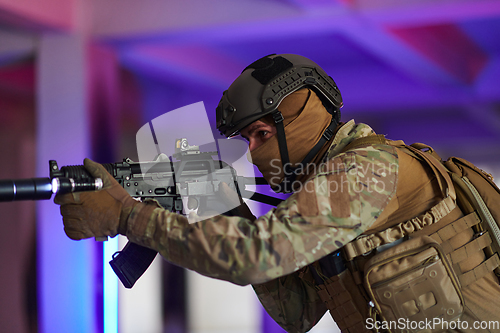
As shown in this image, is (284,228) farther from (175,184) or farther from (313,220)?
(175,184)

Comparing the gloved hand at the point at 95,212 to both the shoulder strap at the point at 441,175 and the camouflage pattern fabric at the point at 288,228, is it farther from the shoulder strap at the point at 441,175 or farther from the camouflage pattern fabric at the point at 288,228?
the shoulder strap at the point at 441,175

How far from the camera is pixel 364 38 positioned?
2.34 m

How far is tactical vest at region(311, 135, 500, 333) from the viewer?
3.34ft

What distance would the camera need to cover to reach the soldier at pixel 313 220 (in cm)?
87

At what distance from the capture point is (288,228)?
872mm

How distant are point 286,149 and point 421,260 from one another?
463mm

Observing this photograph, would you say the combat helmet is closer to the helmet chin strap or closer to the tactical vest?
the helmet chin strap

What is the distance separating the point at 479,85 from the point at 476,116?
210 millimetres

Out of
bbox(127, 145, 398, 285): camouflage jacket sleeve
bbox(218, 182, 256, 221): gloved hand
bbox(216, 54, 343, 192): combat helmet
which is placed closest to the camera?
bbox(127, 145, 398, 285): camouflage jacket sleeve

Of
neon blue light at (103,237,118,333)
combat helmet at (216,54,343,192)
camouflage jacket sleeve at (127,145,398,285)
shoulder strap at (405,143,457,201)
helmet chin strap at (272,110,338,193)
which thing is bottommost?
neon blue light at (103,237,118,333)

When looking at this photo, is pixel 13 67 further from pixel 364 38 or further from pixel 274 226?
pixel 274 226

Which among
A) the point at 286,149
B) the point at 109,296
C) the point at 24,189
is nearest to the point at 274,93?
the point at 286,149

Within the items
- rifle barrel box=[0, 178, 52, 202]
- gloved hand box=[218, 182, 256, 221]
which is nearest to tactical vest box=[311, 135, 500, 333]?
gloved hand box=[218, 182, 256, 221]

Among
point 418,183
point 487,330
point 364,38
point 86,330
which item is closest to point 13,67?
point 86,330
